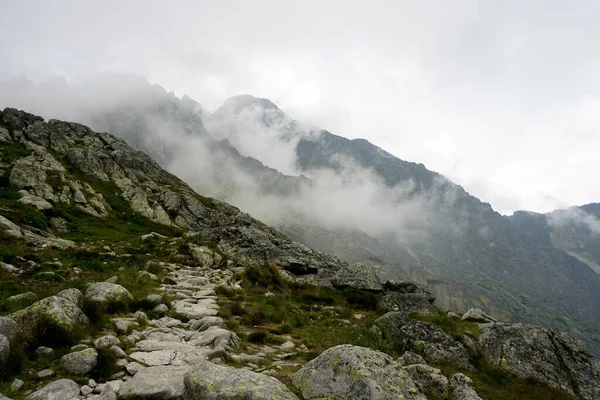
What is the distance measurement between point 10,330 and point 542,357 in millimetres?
22375

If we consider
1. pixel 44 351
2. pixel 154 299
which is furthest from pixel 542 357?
pixel 44 351

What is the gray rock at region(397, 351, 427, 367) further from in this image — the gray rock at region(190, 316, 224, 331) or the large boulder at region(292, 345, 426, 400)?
the gray rock at region(190, 316, 224, 331)

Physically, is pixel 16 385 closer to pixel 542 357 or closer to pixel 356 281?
pixel 542 357

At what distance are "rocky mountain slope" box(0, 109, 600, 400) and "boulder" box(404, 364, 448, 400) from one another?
0.03 metres

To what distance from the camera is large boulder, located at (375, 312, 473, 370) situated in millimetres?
15398

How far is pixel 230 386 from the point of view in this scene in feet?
24.6

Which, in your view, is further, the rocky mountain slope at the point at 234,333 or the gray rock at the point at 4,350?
the rocky mountain slope at the point at 234,333

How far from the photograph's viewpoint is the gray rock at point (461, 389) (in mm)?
10367

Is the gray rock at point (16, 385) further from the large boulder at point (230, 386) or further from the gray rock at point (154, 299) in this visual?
the gray rock at point (154, 299)

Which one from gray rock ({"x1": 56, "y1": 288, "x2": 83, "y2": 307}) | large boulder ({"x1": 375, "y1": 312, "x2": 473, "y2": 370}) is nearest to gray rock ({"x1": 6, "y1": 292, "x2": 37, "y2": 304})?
gray rock ({"x1": 56, "y1": 288, "x2": 83, "y2": 307})

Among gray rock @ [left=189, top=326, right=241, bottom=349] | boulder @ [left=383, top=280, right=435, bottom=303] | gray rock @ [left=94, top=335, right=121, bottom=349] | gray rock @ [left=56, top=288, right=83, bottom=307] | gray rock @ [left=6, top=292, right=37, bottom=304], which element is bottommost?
gray rock @ [left=189, top=326, right=241, bottom=349]

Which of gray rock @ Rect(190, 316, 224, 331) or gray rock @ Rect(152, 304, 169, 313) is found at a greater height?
gray rock @ Rect(152, 304, 169, 313)

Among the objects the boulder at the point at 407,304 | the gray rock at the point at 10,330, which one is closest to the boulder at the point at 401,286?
the boulder at the point at 407,304

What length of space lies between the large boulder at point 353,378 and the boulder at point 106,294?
8.46 metres
